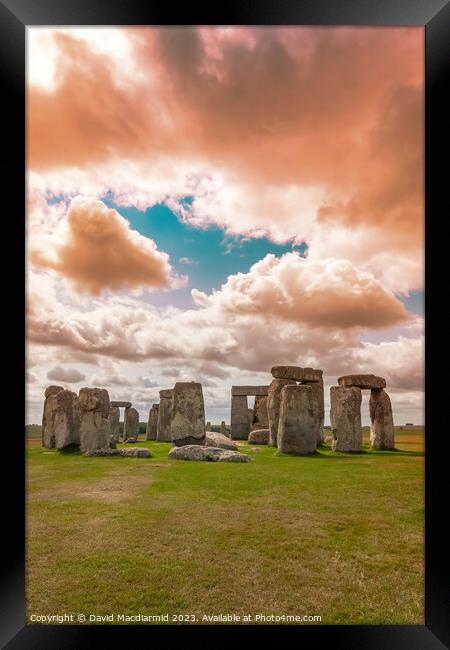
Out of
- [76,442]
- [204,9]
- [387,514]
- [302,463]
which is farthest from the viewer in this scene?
[76,442]

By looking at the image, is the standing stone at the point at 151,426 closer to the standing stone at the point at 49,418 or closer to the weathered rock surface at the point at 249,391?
the weathered rock surface at the point at 249,391

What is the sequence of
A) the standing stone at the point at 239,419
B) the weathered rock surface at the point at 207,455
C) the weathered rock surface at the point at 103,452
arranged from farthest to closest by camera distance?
the standing stone at the point at 239,419 < the weathered rock surface at the point at 103,452 < the weathered rock surface at the point at 207,455

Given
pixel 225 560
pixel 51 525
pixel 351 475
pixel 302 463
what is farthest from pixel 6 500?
pixel 302 463

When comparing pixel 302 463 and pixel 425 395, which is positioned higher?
pixel 425 395

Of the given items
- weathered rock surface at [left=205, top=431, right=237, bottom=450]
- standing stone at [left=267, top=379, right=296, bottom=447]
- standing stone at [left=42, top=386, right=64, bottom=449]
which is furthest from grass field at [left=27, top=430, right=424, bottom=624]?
standing stone at [left=42, top=386, right=64, bottom=449]

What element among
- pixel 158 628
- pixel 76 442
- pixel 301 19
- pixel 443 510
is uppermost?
pixel 301 19

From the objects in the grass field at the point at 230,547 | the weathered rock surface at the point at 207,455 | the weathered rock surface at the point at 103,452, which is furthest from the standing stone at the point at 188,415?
the grass field at the point at 230,547

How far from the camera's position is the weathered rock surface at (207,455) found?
9133mm

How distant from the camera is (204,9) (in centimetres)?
262

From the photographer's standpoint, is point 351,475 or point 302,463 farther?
point 302,463

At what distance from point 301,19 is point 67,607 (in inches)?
174

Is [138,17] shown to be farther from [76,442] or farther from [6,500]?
[76,442]

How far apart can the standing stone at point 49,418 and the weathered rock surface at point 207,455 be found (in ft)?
18.3

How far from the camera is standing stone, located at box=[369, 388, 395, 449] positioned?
11945mm
